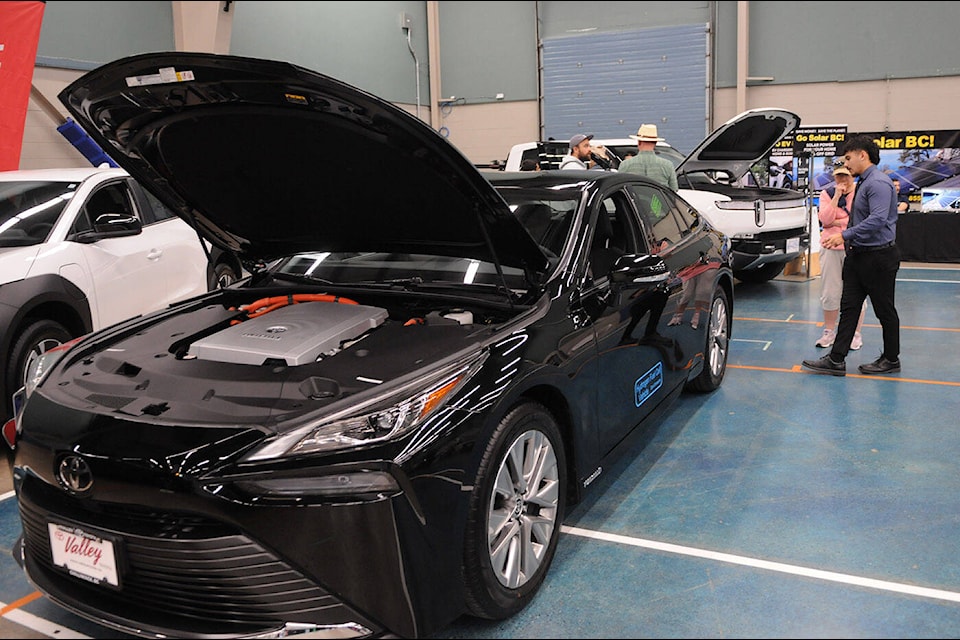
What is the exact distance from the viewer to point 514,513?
258 centimetres

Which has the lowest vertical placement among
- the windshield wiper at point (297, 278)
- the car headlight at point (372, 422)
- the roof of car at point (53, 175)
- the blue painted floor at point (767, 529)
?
the blue painted floor at point (767, 529)

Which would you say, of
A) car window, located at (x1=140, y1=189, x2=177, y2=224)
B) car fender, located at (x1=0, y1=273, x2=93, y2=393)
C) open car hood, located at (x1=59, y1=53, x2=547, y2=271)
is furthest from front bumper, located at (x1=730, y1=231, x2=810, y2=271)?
car fender, located at (x1=0, y1=273, x2=93, y2=393)

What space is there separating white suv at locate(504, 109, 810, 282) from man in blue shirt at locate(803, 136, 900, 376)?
104 inches

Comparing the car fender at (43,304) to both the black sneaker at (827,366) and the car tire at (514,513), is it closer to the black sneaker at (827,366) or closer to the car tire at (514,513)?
the car tire at (514,513)

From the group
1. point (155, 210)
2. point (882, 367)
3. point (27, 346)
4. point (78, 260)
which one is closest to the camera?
point (27, 346)

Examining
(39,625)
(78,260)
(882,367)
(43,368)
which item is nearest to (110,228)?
(78,260)

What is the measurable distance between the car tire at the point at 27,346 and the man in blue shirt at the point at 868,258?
4863 millimetres

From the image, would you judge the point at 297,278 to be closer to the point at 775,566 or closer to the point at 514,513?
the point at 514,513

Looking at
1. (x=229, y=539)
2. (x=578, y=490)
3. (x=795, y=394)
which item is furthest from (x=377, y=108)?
(x=795, y=394)

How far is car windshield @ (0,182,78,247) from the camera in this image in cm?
477

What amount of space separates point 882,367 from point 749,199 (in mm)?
3420

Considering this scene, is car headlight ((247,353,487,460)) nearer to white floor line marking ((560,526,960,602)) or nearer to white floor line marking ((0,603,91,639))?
white floor line marking ((0,603,91,639))

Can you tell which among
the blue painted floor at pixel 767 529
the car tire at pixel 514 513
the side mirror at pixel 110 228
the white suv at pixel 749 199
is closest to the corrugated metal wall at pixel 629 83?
the white suv at pixel 749 199

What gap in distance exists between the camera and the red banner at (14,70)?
7.81m
